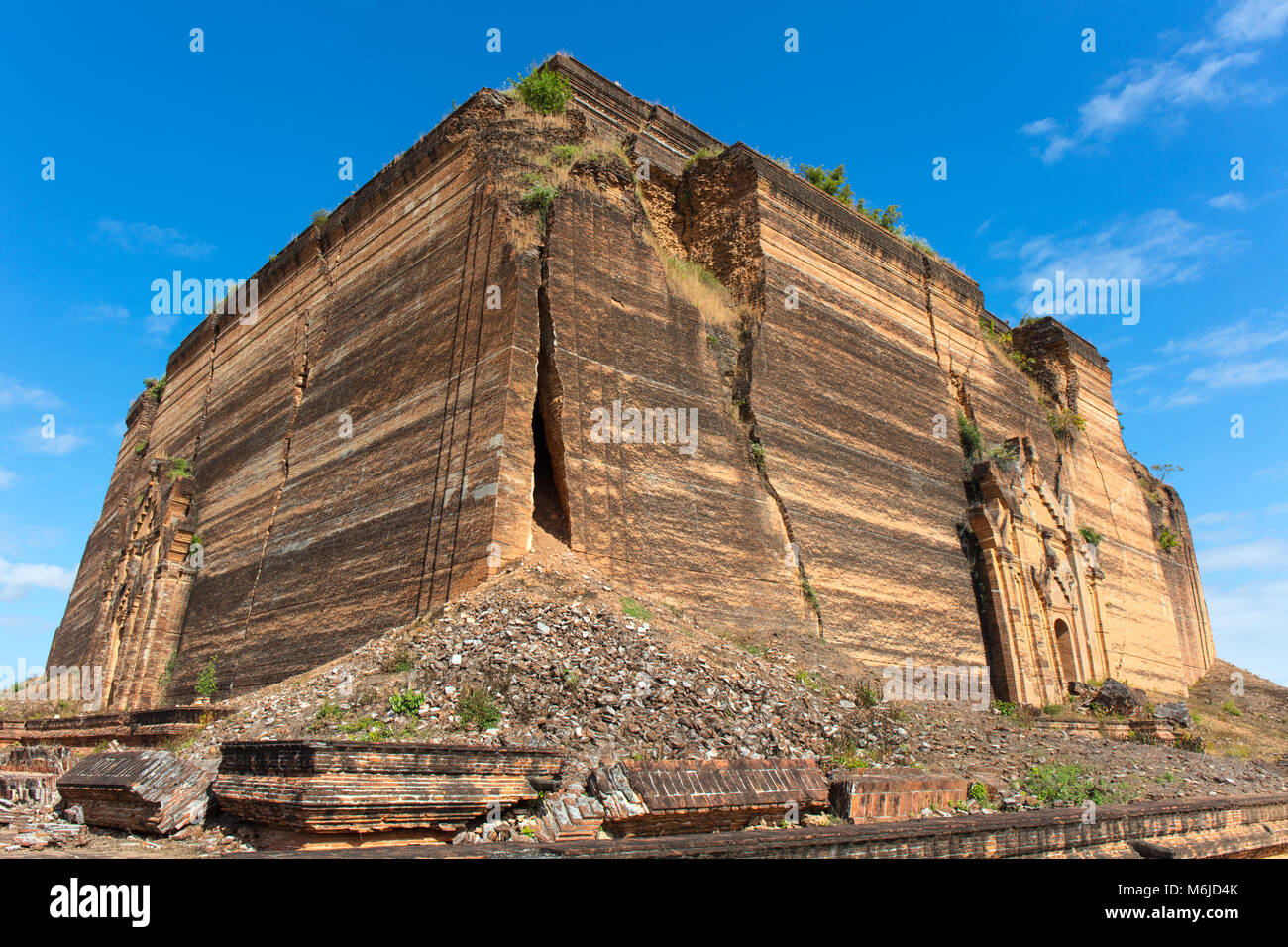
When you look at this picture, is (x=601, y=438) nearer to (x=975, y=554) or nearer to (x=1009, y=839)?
(x=1009, y=839)

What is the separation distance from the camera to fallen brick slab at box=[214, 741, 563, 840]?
4.85m

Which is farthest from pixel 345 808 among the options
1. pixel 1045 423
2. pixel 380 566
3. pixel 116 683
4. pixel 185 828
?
pixel 1045 423

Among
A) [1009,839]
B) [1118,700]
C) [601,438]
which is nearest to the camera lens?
[1009,839]

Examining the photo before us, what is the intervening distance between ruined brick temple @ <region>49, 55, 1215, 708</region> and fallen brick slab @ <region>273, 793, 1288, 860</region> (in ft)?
18.3

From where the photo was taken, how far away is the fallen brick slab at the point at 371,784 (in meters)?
4.85

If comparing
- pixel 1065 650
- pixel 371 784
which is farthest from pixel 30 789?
pixel 1065 650

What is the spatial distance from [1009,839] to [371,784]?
379 cm

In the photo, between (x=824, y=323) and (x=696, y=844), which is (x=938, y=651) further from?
(x=696, y=844)

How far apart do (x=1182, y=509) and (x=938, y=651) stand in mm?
19637

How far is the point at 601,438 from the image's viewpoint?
38.0 ft

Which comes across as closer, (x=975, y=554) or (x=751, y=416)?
(x=751, y=416)

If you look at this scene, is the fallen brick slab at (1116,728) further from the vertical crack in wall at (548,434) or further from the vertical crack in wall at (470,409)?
the vertical crack in wall at (470,409)

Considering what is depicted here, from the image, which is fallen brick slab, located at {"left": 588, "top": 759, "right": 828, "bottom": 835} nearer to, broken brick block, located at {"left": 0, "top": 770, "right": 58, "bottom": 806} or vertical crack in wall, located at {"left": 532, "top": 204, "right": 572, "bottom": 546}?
broken brick block, located at {"left": 0, "top": 770, "right": 58, "bottom": 806}

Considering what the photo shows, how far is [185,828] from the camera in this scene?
229 inches
